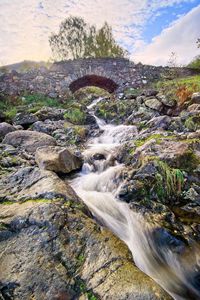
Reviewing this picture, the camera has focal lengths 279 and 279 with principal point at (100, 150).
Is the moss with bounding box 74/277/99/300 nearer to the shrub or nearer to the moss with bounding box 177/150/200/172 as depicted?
the moss with bounding box 177/150/200/172

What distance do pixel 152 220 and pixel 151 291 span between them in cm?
169

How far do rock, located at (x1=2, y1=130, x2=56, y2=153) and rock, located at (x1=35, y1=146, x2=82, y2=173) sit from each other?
3.36 feet

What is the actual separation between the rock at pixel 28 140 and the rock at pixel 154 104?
487 cm

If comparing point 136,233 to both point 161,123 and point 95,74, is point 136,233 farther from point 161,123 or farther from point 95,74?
point 95,74

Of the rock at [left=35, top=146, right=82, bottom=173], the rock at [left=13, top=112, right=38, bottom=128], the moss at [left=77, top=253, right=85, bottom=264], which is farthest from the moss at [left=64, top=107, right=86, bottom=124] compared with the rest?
the moss at [left=77, top=253, right=85, bottom=264]

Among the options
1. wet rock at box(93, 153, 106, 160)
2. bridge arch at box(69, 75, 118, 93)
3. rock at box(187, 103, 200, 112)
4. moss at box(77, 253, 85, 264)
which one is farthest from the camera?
bridge arch at box(69, 75, 118, 93)

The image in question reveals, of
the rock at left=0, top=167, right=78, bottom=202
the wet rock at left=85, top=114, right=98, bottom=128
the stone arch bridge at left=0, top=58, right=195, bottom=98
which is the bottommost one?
the wet rock at left=85, top=114, right=98, bottom=128

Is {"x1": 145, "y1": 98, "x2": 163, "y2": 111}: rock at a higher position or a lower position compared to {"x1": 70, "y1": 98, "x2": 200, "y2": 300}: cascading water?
higher

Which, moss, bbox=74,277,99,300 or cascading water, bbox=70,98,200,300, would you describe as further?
cascading water, bbox=70,98,200,300

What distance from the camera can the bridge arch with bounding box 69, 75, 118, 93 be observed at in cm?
1762

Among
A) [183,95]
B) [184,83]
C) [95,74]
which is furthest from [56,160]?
[95,74]

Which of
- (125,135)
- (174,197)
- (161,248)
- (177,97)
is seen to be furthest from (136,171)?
(177,97)

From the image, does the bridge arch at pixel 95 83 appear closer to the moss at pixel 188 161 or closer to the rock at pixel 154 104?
the rock at pixel 154 104

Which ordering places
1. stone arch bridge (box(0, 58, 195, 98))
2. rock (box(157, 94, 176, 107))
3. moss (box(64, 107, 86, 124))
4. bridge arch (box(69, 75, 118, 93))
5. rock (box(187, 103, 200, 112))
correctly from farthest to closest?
1. bridge arch (box(69, 75, 118, 93))
2. stone arch bridge (box(0, 58, 195, 98))
3. moss (box(64, 107, 86, 124))
4. rock (box(157, 94, 176, 107))
5. rock (box(187, 103, 200, 112))
